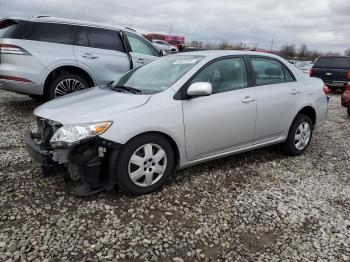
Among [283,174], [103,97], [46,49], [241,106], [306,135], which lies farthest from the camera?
[46,49]

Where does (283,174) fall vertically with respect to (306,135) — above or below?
below

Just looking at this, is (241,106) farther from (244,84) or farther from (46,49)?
(46,49)

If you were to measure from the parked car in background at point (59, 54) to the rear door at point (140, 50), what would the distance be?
2 cm

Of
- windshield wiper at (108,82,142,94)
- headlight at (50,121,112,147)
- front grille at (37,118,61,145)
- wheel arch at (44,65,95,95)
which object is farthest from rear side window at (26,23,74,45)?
headlight at (50,121,112,147)

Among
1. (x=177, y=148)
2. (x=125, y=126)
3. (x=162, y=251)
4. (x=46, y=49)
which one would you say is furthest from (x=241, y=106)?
(x=46, y=49)

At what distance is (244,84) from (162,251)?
241 cm

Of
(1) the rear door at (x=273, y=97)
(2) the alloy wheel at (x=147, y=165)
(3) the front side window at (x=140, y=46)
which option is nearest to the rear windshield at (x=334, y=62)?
(3) the front side window at (x=140, y=46)

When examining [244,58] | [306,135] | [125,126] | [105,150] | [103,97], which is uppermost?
[244,58]

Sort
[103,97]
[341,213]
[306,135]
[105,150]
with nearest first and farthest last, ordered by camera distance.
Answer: [105,150] → [341,213] → [103,97] → [306,135]

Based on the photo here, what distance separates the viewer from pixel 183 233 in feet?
10.0

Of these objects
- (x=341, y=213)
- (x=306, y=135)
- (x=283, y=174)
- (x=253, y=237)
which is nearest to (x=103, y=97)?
(x=253, y=237)

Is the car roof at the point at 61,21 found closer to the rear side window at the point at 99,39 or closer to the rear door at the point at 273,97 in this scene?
the rear side window at the point at 99,39

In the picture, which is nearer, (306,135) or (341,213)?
(341,213)

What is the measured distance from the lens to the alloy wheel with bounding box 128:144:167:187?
11.3 ft
